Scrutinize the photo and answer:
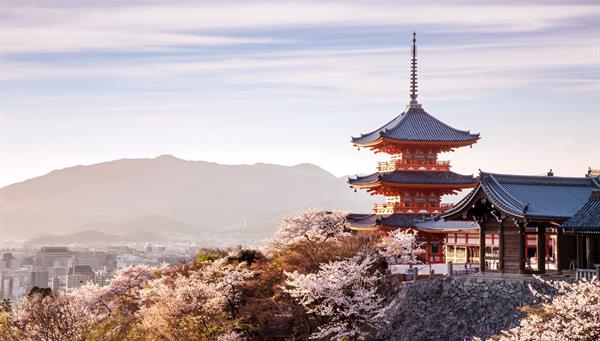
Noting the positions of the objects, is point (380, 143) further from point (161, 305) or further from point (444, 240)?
point (161, 305)

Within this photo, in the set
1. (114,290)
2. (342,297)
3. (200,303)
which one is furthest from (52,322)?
(114,290)

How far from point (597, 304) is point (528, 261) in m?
14.6

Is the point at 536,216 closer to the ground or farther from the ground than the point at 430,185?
closer to the ground

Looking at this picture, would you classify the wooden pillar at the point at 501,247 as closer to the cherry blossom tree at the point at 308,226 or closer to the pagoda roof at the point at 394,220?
the pagoda roof at the point at 394,220

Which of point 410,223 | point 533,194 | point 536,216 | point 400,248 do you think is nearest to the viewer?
point 536,216

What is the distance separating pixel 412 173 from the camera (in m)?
55.5

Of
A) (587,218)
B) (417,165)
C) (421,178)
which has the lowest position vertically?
(587,218)

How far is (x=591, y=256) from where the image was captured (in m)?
34.4

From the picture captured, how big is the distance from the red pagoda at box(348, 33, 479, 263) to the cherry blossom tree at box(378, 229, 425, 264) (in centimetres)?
384

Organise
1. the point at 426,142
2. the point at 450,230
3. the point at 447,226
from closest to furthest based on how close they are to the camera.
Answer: the point at 450,230, the point at 447,226, the point at 426,142

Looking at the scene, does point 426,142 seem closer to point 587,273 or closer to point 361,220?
point 361,220

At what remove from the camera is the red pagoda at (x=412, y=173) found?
179 ft

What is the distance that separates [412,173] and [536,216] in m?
20.3

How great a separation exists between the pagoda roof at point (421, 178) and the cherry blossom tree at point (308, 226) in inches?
141
